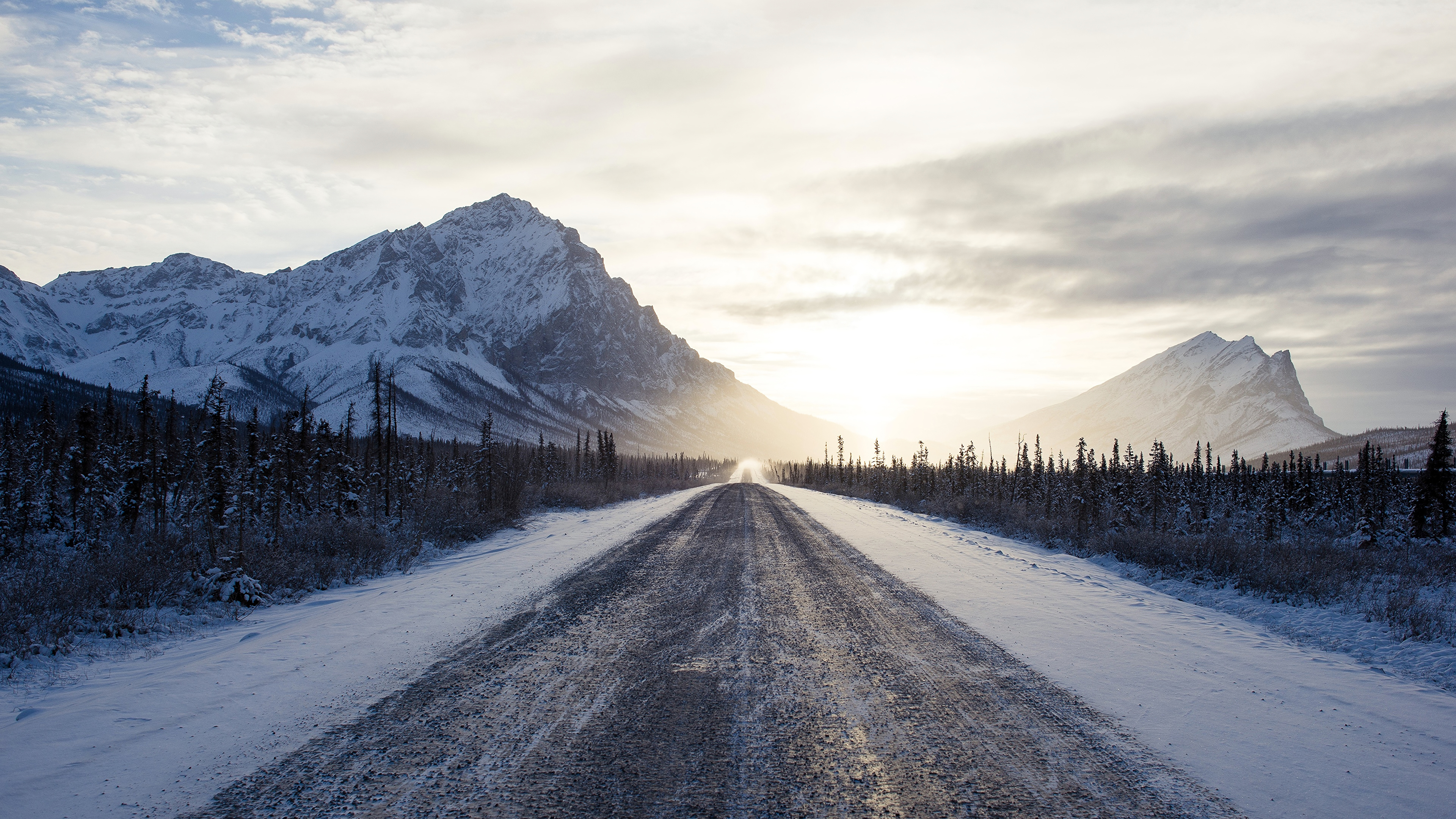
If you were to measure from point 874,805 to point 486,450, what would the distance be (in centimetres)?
4482

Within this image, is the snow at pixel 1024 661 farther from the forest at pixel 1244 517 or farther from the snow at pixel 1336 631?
the forest at pixel 1244 517

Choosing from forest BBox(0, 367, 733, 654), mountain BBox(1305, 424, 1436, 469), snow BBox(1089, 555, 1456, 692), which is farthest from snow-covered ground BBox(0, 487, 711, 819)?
mountain BBox(1305, 424, 1436, 469)

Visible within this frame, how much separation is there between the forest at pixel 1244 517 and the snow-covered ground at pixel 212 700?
11972 mm

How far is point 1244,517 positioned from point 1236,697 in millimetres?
46202

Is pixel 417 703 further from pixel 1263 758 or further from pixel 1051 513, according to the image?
pixel 1051 513

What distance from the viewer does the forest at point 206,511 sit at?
866 cm

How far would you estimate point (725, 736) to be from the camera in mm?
4652

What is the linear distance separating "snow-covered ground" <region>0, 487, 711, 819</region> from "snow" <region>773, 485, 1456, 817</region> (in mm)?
6413

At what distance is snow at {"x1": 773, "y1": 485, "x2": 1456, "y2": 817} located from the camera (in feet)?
13.5

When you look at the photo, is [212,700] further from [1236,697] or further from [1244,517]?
[1244,517]

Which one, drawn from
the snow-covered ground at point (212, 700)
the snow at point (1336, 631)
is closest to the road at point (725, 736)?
the snow-covered ground at point (212, 700)

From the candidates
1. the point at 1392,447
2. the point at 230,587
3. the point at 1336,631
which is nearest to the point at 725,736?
the point at 1336,631

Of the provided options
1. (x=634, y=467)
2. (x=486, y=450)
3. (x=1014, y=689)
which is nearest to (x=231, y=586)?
(x=1014, y=689)

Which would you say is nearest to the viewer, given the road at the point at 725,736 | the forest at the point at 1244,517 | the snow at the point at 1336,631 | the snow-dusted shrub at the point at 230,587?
the road at the point at 725,736
